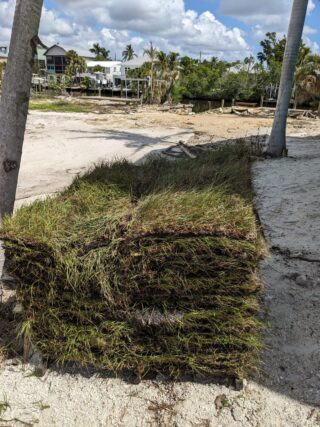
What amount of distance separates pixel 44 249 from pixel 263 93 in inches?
1747

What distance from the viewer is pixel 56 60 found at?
61.1 metres

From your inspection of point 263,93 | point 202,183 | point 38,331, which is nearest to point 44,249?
point 38,331

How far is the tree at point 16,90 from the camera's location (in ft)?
10.4

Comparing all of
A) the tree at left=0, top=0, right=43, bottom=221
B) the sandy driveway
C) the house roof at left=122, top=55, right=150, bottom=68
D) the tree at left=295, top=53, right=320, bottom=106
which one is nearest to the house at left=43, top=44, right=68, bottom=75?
the house roof at left=122, top=55, right=150, bottom=68

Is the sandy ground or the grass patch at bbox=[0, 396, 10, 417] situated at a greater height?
the sandy ground

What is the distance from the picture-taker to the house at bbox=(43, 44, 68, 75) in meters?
60.0

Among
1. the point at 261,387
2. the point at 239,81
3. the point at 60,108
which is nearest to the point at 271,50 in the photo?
the point at 239,81

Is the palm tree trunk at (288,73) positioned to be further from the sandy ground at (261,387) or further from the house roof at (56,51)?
the house roof at (56,51)

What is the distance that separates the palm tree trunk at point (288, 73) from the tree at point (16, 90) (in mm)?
8103

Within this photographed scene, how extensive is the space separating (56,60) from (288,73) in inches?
2300

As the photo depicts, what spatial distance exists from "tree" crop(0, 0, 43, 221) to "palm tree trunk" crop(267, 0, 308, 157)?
319 inches

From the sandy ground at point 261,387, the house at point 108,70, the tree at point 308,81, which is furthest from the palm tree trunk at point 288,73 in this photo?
the house at point 108,70

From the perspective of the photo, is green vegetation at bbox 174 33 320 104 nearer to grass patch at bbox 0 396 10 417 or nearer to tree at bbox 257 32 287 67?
tree at bbox 257 32 287 67

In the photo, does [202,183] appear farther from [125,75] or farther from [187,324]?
[125,75]
